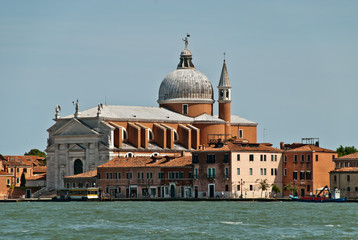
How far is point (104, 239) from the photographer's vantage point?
189 feet

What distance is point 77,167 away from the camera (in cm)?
11069

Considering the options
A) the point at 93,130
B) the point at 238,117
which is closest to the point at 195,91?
the point at 238,117

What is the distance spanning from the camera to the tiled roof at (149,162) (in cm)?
9788

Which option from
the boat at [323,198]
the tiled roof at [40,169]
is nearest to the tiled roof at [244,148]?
the boat at [323,198]

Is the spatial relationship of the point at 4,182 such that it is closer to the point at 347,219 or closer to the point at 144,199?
the point at 144,199

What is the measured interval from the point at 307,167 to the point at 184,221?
30736 mm

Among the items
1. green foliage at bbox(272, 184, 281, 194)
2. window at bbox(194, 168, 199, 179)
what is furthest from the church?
green foliage at bbox(272, 184, 281, 194)

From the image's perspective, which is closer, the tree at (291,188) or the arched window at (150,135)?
the tree at (291,188)

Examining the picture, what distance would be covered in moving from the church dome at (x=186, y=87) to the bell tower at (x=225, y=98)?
8.30 ft

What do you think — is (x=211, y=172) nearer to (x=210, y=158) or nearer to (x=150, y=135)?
(x=210, y=158)

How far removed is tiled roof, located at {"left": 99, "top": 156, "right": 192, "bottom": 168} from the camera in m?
97.9

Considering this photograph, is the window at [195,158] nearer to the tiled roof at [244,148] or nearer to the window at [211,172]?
the tiled roof at [244,148]

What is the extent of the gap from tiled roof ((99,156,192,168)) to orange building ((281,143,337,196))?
27.2 ft

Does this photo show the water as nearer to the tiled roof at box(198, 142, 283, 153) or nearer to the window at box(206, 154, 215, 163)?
the tiled roof at box(198, 142, 283, 153)
